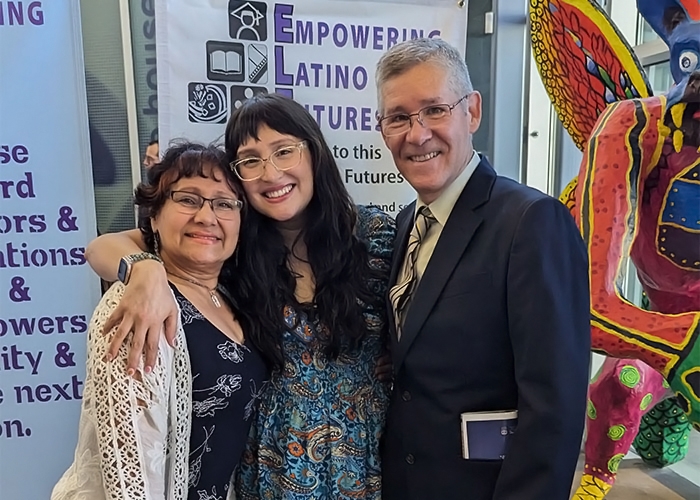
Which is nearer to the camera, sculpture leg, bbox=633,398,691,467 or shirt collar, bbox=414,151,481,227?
shirt collar, bbox=414,151,481,227

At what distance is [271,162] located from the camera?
1.16m

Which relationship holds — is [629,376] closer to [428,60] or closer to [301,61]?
[428,60]

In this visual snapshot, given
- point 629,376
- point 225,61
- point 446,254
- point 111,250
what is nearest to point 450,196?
point 446,254

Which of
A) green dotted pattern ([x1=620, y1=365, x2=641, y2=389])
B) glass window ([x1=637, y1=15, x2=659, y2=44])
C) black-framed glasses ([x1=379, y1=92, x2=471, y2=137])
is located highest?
glass window ([x1=637, y1=15, x2=659, y2=44])

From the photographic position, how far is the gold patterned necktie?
109 cm

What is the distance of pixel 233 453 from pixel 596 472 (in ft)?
3.61

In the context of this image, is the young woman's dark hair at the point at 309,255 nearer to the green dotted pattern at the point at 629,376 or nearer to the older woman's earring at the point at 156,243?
the older woman's earring at the point at 156,243

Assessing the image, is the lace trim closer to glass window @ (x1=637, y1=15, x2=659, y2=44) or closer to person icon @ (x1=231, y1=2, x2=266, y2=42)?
person icon @ (x1=231, y1=2, x2=266, y2=42)

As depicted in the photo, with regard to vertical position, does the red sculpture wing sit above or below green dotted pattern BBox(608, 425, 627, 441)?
above

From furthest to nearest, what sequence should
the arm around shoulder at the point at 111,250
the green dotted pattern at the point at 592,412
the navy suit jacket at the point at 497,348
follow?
1. the green dotted pattern at the point at 592,412
2. the arm around shoulder at the point at 111,250
3. the navy suit jacket at the point at 497,348

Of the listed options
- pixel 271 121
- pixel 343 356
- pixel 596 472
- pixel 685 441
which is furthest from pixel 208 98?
pixel 685 441

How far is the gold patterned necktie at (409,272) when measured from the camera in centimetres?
109

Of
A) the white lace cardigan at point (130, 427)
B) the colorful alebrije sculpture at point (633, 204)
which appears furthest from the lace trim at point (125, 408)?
the colorful alebrije sculpture at point (633, 204)

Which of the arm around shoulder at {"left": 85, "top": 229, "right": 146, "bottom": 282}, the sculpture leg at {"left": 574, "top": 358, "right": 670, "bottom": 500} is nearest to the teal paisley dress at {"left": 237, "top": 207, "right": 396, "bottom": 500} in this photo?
the arm around shoulder at {"left": 85, "top": 229, "right": 146, "bottom": 282}
